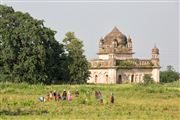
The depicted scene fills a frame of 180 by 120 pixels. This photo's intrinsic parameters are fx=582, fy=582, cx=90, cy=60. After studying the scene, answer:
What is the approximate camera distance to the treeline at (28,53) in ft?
197

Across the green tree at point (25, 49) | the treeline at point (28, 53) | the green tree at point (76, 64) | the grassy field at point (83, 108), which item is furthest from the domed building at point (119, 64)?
the grassy field at point (83, 108)

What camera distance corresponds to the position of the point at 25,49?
199 ft

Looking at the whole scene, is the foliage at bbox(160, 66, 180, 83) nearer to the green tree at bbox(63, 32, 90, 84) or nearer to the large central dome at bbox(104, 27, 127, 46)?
the large central dome at bbox(104, 27, 127, 46)

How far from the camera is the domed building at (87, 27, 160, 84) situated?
81.6 m

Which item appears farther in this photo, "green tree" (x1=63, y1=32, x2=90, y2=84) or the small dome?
the small dome

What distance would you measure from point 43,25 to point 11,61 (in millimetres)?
5375

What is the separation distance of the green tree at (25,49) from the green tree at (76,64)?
8.23ft

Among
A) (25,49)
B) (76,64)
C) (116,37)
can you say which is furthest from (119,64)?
(25,49)

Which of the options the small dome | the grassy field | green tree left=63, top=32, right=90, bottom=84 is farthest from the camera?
the small dome

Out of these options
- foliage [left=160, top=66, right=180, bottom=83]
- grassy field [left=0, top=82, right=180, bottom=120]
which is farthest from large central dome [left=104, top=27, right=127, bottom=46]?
grassy field [left=0, top=82, right=180, bottom=120]

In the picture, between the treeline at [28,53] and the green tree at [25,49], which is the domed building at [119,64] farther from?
the green tree at [25,49]

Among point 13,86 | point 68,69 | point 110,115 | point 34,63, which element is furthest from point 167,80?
point 110,115

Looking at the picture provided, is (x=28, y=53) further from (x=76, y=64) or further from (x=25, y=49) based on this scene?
(x=76, y=64)

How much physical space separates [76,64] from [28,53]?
7418 millimetres
